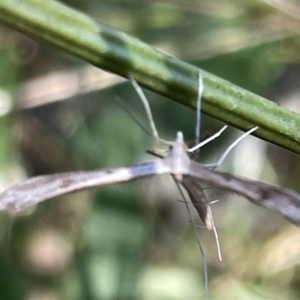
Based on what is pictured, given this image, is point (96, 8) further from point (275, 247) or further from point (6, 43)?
point (275, 247)

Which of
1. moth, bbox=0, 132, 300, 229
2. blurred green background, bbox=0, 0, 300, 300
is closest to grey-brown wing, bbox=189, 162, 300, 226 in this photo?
moth, bbox=0, 132, 300, 229

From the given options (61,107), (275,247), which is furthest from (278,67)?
(61,107)

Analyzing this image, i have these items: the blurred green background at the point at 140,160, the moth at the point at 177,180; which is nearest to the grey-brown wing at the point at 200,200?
the moth at the point at 177,180

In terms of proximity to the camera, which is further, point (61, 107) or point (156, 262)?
point (61, 107)

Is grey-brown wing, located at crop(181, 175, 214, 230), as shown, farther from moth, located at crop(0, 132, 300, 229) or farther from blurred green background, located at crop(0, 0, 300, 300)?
blurred green background, located at crop(0, 0, 300, 300)

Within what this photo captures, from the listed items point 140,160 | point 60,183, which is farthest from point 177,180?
point 140,160
